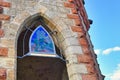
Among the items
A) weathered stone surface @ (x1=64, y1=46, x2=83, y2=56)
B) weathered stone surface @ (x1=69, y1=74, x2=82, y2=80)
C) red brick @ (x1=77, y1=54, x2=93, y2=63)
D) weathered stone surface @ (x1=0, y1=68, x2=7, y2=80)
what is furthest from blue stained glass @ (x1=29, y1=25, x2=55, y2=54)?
weathered stone surface @ (x1=0, y1=68, x2=7, y2=80)

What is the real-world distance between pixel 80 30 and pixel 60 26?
1.56ft

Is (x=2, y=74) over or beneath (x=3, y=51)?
beneath

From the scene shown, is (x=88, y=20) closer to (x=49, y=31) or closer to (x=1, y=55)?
(x=49, y=31)

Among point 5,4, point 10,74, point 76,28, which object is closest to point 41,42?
point 76,28

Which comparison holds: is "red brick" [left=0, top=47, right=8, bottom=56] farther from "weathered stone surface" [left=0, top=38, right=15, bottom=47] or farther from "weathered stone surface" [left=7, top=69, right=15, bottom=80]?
"weathered stone surface" [left=7, top=69, right=15, bottom=80]

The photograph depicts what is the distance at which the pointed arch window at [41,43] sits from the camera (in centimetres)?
476

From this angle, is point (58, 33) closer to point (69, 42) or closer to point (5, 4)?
point (69, 42)

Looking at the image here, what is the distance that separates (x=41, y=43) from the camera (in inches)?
195

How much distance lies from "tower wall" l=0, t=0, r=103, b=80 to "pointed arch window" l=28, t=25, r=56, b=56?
0.68 ft

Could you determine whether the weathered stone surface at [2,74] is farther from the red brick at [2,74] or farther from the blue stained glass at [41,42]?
the blue stained glass at [41,42]

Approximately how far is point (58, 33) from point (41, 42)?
44cm

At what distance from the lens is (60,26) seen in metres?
5.03

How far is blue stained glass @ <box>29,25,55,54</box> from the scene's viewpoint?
4.79 meters

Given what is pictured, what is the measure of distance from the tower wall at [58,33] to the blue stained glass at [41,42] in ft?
0.70
